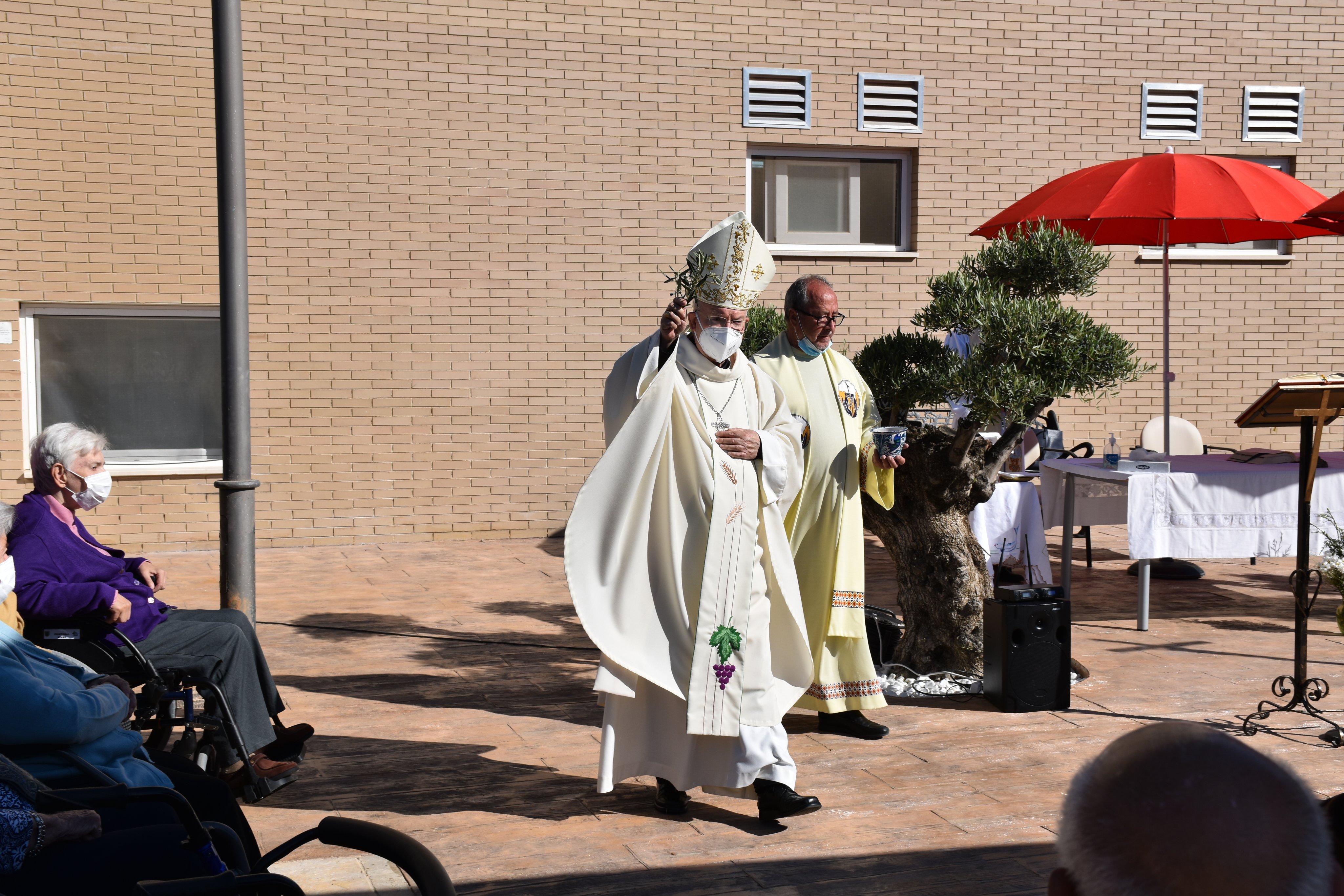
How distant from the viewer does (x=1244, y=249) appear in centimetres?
1216

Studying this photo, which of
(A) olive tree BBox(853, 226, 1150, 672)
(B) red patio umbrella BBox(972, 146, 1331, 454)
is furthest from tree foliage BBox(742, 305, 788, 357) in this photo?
(B) red patio umbrella BBox(972, 146, 1331, 454)

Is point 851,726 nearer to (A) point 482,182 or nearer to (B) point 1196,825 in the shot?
(B) point 1196,825

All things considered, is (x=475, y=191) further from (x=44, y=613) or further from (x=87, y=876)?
(x=87, y=876)

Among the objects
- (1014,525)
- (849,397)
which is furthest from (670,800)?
(1014,525)

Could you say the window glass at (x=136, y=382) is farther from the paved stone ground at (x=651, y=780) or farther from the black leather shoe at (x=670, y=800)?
Result: the black leather shoe at (x=670, y=800)

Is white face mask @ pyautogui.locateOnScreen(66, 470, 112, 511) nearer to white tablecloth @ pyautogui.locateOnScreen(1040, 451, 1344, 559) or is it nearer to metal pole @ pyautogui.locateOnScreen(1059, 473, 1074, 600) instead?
metal pole @ pyautogui.locateOnScreen(1059, 473, 1074, 600)

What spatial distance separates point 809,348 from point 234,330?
259 cm

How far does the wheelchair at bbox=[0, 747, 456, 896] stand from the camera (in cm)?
220

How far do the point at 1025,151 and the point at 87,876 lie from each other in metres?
10.8

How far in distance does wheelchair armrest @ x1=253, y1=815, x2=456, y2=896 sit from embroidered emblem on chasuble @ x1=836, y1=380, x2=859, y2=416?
11.5ft

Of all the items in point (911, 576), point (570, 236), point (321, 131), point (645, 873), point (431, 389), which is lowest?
point (645, 873)

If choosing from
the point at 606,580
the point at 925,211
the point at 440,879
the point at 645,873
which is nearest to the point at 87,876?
the point at 440,879

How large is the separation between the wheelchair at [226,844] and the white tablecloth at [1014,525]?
5.56 metres

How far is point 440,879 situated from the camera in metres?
2.12
